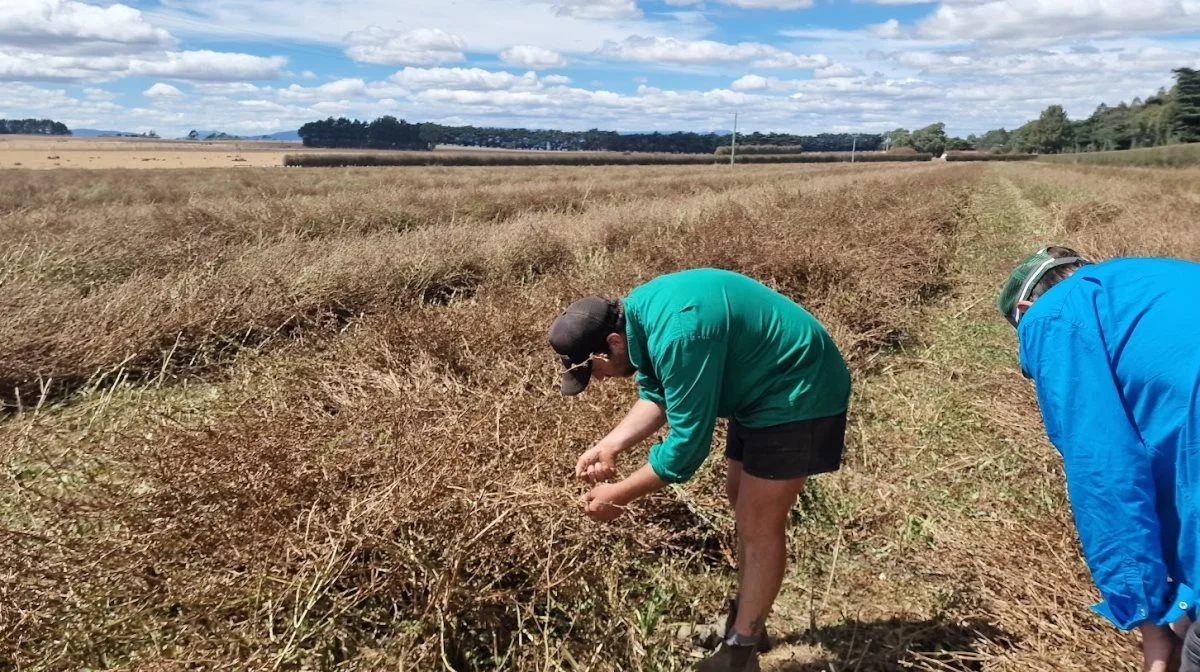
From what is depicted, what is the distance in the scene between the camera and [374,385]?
4254mm

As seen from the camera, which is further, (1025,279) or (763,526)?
(763,526)

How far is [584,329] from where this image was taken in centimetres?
222

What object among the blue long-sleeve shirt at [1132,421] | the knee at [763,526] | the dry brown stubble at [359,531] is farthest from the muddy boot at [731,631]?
the blue long-sleeve shirt at [1132,421]

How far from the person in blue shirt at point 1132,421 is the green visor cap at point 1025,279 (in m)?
0.13

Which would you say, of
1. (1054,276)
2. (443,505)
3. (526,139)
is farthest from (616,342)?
(526,139)

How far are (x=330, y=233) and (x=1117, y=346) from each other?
1211 cm

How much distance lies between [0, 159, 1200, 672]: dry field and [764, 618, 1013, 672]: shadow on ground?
0.01 m

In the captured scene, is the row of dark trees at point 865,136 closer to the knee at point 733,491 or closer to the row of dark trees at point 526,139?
the row of dark trees at point 526,139

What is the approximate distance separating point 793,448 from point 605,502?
0.60 metres

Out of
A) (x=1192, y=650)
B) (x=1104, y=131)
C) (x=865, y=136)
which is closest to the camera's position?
(x=1192, y=650)

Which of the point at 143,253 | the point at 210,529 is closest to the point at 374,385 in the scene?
the point at 210,529

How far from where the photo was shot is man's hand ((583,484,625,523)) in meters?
2.43

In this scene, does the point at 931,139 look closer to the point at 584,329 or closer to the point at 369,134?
the point at 369,134

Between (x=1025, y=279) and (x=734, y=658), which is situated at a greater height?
(x=1025, y=279)
